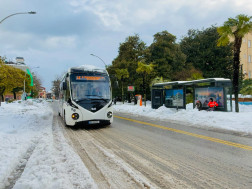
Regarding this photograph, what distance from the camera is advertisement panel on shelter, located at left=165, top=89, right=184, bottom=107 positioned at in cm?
1688

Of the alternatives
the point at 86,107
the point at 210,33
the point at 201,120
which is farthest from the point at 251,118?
the point at 210,33

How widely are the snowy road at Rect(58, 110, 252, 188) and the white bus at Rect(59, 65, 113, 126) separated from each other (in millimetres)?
3018

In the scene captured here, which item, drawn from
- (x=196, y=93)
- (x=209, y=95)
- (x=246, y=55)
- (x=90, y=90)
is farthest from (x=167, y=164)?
(x=246, y=55)

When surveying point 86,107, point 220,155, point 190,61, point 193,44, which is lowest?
point 220,155

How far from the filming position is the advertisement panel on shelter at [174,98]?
16875mm

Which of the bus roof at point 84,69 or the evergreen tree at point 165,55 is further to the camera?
the evergreen tree at point 165,55

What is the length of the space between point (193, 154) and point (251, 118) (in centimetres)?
704

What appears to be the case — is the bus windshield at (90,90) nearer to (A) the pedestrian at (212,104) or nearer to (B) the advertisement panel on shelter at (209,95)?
(A) the pedestrian at (212,104)

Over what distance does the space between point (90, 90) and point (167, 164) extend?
6.57 metres

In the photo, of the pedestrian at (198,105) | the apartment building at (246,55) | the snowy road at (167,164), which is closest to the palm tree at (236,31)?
the pedestrian at (198,105)

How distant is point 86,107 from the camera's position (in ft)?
32.3

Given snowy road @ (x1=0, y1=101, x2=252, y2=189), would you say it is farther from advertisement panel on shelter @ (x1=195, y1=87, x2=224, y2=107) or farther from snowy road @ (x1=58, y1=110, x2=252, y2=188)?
advertisement panel on shelter @ (x1=195, y1=87, x2=224, y2=107)

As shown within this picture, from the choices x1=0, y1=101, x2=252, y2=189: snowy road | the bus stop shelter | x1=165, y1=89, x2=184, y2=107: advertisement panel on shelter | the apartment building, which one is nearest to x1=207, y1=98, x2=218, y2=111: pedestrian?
Result: the bus stop shelter

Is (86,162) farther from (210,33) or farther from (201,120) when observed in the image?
(210,33)
